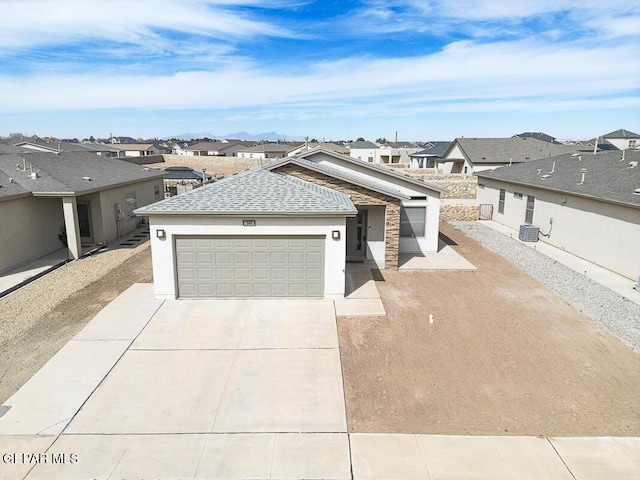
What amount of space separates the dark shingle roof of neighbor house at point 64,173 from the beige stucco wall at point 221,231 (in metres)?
6.98

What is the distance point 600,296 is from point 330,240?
8652 millimetres

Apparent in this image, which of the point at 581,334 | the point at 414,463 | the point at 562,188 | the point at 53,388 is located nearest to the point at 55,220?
the point at 53,388

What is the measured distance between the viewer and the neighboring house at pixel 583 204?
49.7ft

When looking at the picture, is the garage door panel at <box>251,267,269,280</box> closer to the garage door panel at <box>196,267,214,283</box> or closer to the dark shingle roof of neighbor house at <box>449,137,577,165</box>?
the garage door panel at <box>196,267,214,283</box>

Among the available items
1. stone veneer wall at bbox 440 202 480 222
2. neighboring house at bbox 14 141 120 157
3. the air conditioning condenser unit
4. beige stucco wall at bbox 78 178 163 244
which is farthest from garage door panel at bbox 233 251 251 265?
neighboring house at bbox 14 141 120 157

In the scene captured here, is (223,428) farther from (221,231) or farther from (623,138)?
(623,138)

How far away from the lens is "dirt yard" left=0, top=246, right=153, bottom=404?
926 cm

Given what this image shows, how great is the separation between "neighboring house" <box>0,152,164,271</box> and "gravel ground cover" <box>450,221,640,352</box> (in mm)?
18219

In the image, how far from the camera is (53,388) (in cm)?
818

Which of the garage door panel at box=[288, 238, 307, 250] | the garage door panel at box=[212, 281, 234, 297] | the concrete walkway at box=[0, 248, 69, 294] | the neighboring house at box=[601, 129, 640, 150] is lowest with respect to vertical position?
the concrete walkway at box=[0, 248, 69, 294]

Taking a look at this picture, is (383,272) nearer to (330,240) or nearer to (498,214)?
(330,240)

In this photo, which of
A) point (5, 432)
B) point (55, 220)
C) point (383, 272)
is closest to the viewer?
point (5, 432)

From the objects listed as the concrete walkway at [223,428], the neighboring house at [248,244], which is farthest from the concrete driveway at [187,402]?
the neighboring house at [248,244]

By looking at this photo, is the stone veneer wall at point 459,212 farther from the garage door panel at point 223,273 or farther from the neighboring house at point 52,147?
the neighboring house at point 52,147
